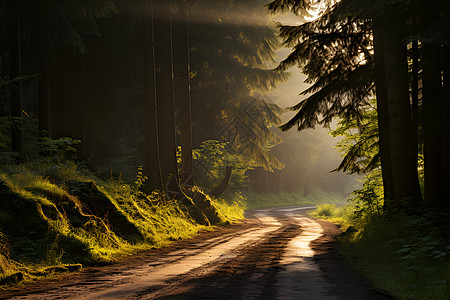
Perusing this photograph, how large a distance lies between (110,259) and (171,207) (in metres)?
8.48

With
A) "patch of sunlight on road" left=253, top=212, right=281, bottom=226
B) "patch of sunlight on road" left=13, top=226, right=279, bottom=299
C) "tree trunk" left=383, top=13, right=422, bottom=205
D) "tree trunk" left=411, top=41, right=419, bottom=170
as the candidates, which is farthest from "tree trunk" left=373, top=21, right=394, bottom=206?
"patch of sunlight on road" left=253, top=212, right=281, bottom=226

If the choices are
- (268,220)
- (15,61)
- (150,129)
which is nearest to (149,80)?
(150,129)

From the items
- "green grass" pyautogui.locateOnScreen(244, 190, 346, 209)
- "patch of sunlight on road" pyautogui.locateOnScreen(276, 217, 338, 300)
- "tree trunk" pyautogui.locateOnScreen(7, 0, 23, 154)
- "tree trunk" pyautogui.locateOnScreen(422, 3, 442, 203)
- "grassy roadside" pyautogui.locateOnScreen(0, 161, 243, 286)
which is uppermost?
"tree trunk" pyautogui.locateOnScreen(7, 0, 23, 154)

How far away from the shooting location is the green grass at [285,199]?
170 feet

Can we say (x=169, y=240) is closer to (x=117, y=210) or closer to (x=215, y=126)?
(x=117, y=210)

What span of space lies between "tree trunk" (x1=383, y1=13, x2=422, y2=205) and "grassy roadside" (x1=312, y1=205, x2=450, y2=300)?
2.86ft

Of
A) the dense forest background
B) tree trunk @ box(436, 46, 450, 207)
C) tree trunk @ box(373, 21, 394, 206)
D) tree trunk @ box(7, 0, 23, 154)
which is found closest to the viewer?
tree trunk @ box(436, 46, 450, 207)

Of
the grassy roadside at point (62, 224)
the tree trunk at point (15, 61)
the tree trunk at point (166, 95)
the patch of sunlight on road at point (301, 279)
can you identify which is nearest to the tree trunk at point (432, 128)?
the patch of sunlight on road at point (301, 279)

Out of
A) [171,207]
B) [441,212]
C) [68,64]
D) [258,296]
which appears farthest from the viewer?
[68,64]

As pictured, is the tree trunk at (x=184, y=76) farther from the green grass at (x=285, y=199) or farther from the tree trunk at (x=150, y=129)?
the green grass at (x=285, y=199)

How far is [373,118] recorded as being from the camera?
16.7 m

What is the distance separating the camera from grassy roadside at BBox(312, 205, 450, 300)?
24.8ft

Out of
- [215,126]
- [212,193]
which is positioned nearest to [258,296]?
[212,193]

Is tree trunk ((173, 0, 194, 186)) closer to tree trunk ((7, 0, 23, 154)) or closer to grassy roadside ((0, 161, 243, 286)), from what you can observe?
grassy roadside ((0, 161, 243, 286))
